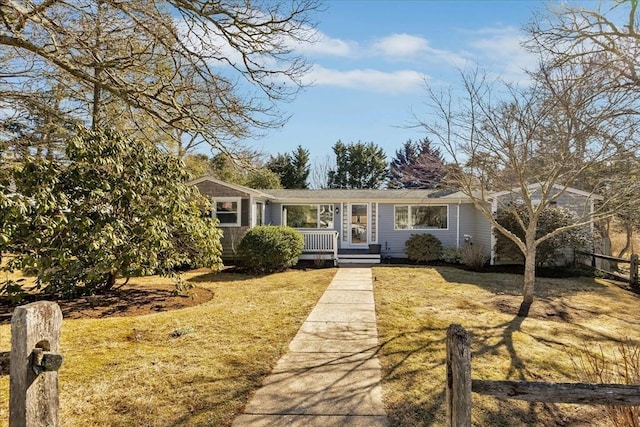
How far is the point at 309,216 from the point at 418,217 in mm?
5082

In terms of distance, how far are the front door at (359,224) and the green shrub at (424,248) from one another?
228 cm

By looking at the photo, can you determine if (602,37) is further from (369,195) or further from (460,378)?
(369,195)

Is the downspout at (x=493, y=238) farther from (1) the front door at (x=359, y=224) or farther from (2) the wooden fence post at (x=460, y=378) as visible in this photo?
(2) the wooden fence post at (x=460, y=378)

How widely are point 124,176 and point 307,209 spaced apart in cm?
1088

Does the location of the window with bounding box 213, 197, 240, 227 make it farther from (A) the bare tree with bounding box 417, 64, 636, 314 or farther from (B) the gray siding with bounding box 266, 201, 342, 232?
(A) the bare tree with bounding box 417, 64, 636, 314

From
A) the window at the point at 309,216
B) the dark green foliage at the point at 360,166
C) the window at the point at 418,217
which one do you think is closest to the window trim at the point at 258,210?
the window at the point at 309,216

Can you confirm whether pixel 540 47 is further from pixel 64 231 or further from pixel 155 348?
pixel 64 231

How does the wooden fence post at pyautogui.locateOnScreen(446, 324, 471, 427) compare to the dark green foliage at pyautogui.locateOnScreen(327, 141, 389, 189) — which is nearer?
the wooden fence post at pyautogui.locateOnScreen(446, 324, 471, 427)

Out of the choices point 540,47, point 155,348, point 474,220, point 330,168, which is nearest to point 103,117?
point 155,348

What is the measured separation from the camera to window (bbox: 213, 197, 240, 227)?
15586 mm

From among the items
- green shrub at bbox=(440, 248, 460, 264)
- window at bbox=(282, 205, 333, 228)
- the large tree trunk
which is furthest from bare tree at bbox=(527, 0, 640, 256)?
window at bbox=(282, 205, 333, 228)

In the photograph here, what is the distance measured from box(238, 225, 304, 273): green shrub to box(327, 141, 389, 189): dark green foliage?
23.5m

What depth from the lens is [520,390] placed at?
7.61 ft

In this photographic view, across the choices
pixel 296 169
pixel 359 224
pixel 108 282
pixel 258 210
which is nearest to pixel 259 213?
pixel 258 210
